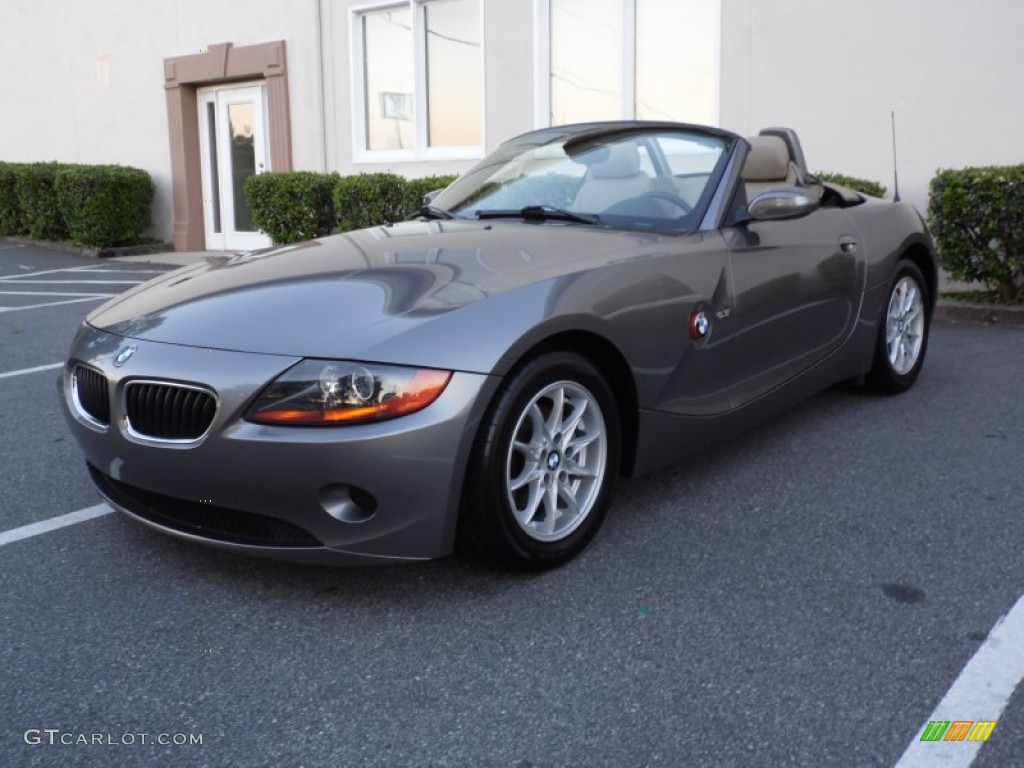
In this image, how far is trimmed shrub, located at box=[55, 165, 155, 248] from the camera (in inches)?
539

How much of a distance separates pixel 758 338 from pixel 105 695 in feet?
8.09

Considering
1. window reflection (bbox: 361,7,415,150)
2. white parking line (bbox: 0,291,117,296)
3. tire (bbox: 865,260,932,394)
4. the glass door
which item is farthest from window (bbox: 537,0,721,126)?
the glass door

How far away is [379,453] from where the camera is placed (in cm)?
259

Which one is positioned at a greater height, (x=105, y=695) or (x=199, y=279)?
(x=199, y=279)

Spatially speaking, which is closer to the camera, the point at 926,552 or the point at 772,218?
the point at 926,552

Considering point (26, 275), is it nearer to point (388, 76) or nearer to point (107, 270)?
point (107, 270)

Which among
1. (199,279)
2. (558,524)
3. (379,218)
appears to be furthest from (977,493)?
(379,218)

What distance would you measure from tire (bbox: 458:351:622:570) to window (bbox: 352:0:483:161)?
27.3 ft

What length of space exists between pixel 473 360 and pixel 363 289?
0.49 metres

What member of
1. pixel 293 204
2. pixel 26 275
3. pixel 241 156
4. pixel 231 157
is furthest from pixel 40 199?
pixel 293 204

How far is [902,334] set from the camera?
514cm

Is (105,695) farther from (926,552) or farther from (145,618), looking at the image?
(926,552)

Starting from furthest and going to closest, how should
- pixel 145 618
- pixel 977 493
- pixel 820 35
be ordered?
pixel 820 35
pixel 977 493
pixel 145 618

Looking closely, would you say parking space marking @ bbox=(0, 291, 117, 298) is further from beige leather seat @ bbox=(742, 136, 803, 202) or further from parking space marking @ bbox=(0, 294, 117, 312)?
beige leather seat @ bbox=(742, 136, 803, 202)
